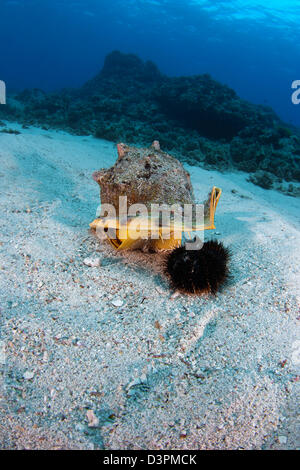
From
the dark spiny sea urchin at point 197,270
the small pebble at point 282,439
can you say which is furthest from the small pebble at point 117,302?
the small pebble at point 282,439

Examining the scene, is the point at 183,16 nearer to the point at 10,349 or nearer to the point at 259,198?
the point at 259,198

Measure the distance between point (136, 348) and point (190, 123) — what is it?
16.7 m

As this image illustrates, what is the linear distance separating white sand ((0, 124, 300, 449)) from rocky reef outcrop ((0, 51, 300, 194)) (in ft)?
27.0

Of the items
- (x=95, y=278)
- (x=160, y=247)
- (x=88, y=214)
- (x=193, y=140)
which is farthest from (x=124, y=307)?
(x=193, y=140)

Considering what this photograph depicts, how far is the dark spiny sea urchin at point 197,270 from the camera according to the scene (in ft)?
9.19

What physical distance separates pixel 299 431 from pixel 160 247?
2303 mm

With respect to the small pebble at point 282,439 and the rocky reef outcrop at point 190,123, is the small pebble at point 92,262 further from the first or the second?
the rocky reef outcrop at point 190,123

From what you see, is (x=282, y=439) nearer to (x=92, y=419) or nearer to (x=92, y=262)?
(x=92, y=419)

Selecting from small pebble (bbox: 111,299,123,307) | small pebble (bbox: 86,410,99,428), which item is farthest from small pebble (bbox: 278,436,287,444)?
small pebble (bbox: 111,299,123,307)

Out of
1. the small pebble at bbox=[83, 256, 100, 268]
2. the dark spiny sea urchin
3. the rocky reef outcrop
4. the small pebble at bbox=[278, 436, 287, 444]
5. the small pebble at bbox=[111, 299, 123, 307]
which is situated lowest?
the small pebble at bbox=[278, 436, 287, 444]

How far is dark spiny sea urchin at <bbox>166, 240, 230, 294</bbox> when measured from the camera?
2.80 meters

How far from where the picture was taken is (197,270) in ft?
9.20

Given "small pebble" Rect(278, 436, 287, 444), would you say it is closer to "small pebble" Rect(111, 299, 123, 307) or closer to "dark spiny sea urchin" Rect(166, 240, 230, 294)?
"dark spiny sea urchin" Rect(166, 240, 230, 294)

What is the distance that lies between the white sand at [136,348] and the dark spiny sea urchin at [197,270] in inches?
6.3
